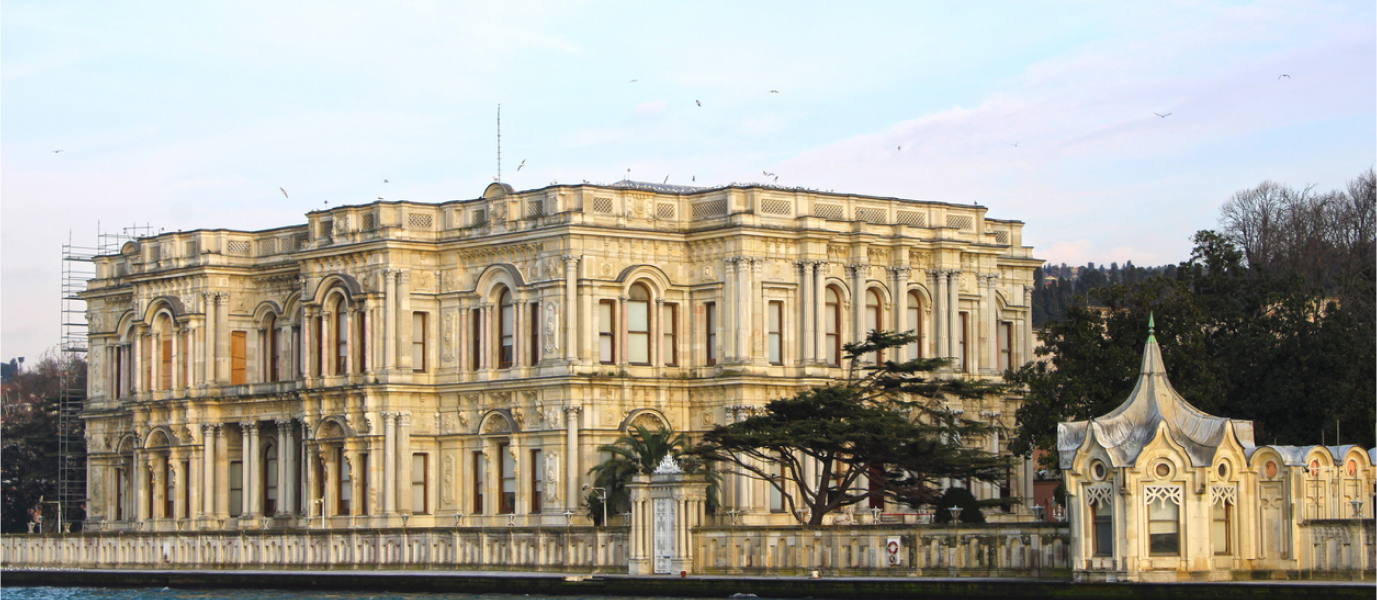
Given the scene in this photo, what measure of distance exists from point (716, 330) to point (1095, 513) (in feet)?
69.5

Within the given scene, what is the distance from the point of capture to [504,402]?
54.2 m

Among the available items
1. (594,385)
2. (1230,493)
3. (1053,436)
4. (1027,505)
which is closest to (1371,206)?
(1027,505)

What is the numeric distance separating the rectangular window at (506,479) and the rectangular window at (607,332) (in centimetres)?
322

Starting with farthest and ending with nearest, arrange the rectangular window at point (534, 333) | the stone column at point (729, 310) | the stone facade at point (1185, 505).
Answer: the rectangular window at point (534, 333)
the stone column at point (729, 310)
the stone facade at point (1185, 505)

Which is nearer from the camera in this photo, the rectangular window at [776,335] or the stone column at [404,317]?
the rectangular window at [776,335]

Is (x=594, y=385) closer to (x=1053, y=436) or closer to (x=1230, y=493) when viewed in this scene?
(x=1053, y=436)

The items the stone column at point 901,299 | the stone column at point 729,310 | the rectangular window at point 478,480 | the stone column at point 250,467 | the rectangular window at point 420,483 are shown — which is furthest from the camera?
the stone column at point 250,467

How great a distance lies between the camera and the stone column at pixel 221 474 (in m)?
60.0

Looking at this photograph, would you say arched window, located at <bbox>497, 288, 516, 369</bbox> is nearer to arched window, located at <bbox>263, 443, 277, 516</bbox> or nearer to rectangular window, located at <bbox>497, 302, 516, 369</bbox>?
rectangular window, located at <bbox>497, 302, 516, 369</bbox>

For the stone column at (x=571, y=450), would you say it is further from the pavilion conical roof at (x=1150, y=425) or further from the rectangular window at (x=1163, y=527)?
the rectangular window at (x=1163, y=527)

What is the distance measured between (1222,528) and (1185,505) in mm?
847

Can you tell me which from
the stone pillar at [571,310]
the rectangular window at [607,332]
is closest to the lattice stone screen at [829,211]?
the rectangular window at [607,332]

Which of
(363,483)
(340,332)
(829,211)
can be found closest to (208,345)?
(340,332)

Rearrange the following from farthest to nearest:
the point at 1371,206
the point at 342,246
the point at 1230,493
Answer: the point at 1371,206, the point at 342,246, the point at 1230,493
